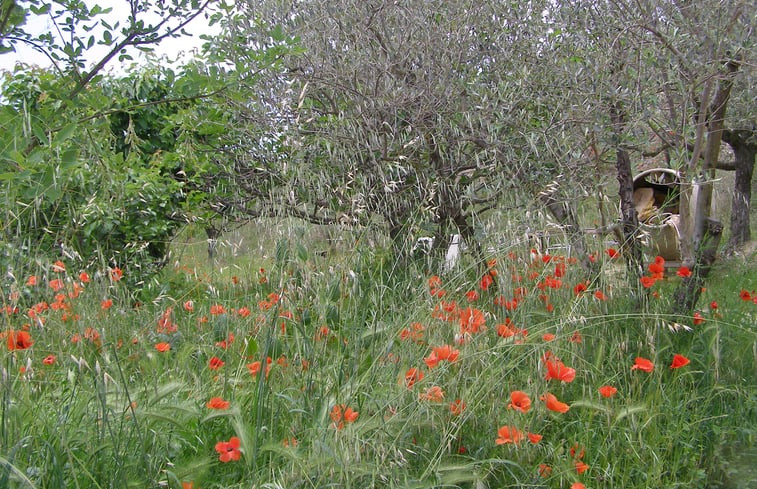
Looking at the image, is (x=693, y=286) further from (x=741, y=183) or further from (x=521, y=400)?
(x=741, y=183)

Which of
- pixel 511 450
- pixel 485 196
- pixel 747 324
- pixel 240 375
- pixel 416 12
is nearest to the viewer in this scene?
pixel 511 450

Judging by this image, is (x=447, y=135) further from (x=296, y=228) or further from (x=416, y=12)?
(x=296, y=228)

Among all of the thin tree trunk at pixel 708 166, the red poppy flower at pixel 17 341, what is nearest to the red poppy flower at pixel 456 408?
the red poppy flower at pixel 17 341

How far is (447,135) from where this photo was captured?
421 cm

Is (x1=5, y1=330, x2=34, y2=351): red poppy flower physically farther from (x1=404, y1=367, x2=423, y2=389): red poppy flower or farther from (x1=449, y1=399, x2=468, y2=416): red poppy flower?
(x1=449, y1=399, x2=468, y2=416): red poppy flower

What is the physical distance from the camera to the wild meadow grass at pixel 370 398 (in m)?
1.81

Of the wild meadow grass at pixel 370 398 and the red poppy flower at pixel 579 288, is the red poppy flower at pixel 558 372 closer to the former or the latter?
the wild meadow grass at pixel 370 398

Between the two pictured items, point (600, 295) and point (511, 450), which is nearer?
point (511, 450)

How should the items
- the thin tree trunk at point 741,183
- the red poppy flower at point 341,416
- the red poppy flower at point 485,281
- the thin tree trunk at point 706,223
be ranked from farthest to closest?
the thin tree trunk at point 741,183
the thin tree trunk at point 706,223
the red poppy flower at point 485,281
the red poppy flower at point 341,416

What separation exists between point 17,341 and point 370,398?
3.71 ft

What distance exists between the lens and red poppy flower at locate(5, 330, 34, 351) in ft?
6.59

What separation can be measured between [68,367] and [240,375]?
572 mm

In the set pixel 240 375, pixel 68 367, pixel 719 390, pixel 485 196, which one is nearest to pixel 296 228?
pixel 240 375

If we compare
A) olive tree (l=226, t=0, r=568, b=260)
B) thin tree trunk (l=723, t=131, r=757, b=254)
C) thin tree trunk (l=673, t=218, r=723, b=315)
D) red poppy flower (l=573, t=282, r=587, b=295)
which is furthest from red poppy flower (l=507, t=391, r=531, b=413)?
thin tree trunk (l=723, t=131, r=757, b=254)
